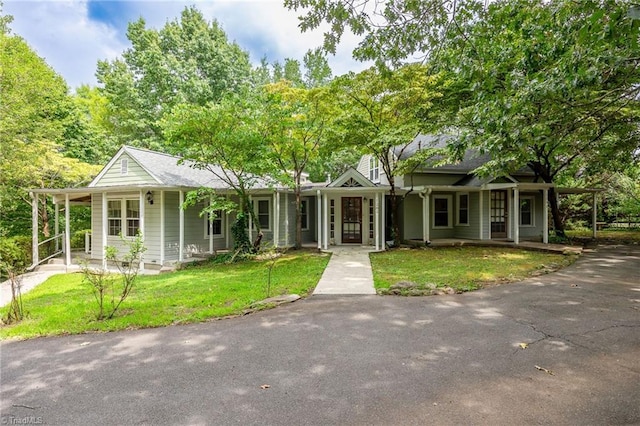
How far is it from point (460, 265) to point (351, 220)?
6.17 meters

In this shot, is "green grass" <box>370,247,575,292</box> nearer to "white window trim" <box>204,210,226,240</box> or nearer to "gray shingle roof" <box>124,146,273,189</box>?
"gray shingle roof" <box>124,146,273,189</box>

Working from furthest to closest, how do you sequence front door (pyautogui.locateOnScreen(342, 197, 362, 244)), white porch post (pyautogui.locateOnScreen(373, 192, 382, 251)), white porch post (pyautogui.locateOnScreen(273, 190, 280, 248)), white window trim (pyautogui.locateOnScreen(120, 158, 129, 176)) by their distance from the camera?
front door (pyautogui.locateOnScreen(342, 197, 362, 244)), white porch post (pyautogui.locateOnScreen(273, 190, 280, 248)), white porch post (pyautogui.locateOnScreen(373, 192, 382, 251)), white window trim (pyautogui.locateOnScreen(120, 158, 129, 176))

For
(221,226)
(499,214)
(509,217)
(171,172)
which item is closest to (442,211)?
(499,214)

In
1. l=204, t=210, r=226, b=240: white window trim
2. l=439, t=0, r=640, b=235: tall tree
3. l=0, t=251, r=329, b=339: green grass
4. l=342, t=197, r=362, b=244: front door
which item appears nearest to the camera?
l=439, t=0, r=640, b=235: tall tree

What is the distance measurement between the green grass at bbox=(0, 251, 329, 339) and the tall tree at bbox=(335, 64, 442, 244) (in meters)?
5.16

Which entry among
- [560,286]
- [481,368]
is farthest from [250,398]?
[560,286]

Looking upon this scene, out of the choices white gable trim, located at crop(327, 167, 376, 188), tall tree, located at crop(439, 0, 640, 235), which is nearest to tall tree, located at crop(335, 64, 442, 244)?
white gable trim, located at crop(327, 167, 376, 188)

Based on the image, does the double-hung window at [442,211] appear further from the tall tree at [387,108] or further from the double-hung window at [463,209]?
the tall tree at [387,108]

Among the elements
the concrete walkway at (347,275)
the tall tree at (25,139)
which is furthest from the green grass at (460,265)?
the tall tree at (25,139)

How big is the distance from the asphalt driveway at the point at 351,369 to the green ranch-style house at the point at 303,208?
285 inches

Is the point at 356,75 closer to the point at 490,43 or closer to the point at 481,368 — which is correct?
the point at 490,43

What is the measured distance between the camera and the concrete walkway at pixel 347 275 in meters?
7.31

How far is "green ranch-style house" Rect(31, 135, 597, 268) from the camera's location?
471 inches

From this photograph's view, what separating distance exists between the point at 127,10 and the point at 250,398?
37.5 ft
